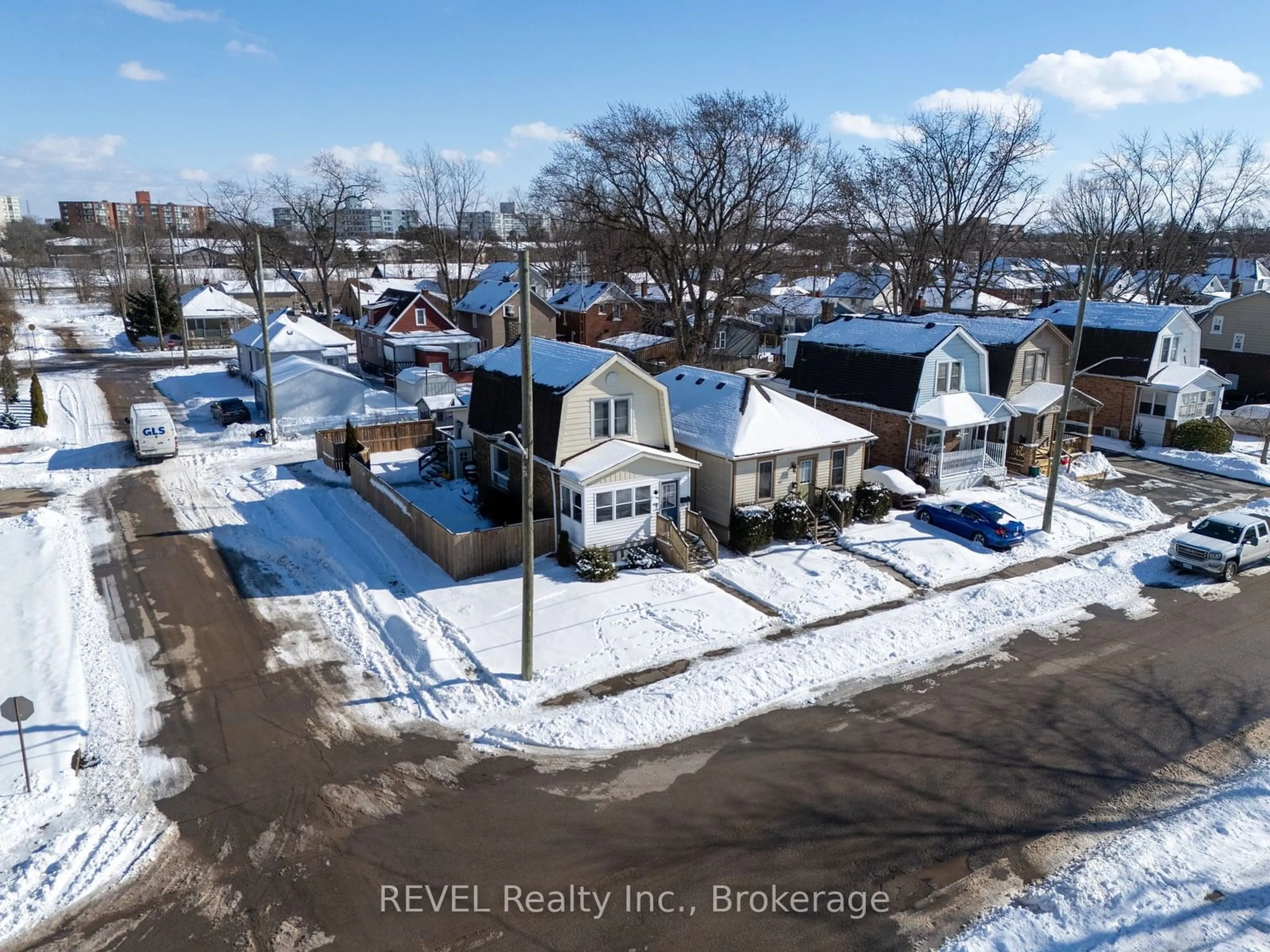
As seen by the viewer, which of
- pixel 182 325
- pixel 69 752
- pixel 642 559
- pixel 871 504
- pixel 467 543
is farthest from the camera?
pixel 182 325

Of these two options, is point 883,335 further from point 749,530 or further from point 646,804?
point 646,804

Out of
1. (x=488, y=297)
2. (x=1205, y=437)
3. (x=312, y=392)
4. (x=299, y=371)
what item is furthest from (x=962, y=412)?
(x=488, y=297)

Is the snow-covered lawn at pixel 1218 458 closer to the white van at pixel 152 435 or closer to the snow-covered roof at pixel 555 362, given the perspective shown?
the snow-covered roof at pixel 555 362

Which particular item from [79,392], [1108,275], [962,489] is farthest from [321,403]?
[1108,275]

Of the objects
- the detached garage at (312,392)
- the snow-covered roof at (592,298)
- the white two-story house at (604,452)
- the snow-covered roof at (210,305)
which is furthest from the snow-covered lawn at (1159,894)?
the snow-covered roof at (210,305)

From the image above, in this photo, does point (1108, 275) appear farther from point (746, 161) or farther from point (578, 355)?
point (578, 355)

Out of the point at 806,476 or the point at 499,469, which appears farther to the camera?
the point at 499,469

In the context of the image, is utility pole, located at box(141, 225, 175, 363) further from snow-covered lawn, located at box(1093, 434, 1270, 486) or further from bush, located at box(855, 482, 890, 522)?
snow-covered lawn, located at box(1093, 434, 1270, 486)

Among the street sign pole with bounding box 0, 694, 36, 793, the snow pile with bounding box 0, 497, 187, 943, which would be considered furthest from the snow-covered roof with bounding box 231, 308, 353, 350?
the street sign pole with bounding box 0, 694, 36, 793
